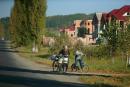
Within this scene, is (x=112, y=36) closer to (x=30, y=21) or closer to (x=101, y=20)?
(x=30, y=21)

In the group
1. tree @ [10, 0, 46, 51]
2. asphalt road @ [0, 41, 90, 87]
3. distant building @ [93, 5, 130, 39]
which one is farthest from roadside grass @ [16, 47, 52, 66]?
distant building @ [93, 5, 130, 39]

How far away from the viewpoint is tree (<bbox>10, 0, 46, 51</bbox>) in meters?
61.0

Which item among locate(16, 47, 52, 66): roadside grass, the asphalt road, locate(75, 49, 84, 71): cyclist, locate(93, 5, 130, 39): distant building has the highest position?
locate(93, 5, 130, 39): distant building

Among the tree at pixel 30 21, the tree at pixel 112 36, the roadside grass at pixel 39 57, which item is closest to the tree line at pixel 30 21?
the tree at pixel 30 21

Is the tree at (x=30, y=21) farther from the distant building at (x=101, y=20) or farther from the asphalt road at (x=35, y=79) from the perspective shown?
the asphalt road at (x=35, y=79)

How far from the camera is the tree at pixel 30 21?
200 ft

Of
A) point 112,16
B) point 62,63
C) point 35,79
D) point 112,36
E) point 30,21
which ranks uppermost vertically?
point 112,16

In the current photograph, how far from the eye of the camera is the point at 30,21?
62312mm

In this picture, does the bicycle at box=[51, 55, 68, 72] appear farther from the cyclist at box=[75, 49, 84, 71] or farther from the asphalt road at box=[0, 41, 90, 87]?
the cyclist at box=[75, 49, 84, 71]

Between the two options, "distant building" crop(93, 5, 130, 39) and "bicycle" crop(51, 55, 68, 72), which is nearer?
"bicycle" crop(51, 55, 68, 72)

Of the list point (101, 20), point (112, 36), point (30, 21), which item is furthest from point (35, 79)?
point (101, 20)

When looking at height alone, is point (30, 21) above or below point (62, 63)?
above

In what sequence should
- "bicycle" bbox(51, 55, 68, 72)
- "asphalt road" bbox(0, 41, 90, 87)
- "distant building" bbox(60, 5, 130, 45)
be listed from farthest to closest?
"distant building" bbox(60, 5, 130, 45) < "bicycle" bbox(51, 55, 68, 72) < "asphalt road" bbox(0, 41, 90, 87)

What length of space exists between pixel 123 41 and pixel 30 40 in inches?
1143
